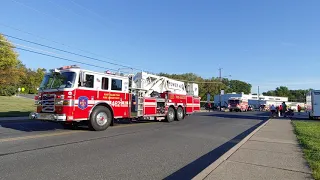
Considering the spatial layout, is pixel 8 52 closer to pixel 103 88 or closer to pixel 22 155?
pixel 103 88

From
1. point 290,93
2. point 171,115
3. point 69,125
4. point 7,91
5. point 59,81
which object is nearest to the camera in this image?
point 59,81

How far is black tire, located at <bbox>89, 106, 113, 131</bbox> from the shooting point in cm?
1303

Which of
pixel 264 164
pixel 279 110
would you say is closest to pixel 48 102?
pixel 264 164

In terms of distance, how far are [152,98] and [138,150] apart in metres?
9.16

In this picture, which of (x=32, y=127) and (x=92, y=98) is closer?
(x=92, y=98)

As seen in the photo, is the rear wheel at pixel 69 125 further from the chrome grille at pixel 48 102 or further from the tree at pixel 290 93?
the tree at pixel 290 93

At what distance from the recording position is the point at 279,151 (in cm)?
891

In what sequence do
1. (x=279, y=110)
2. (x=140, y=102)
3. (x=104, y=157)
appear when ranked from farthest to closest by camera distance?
(x=279, y=110) → (x=140, y=102) → (x=104, y=157)

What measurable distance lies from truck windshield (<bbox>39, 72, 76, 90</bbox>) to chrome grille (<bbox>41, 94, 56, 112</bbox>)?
0.45m

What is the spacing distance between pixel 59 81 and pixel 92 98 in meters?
1.58

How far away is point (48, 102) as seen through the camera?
12.6 meters

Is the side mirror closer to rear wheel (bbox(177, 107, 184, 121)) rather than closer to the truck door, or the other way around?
rear wheel (bbox(177, 107, 184, 121))

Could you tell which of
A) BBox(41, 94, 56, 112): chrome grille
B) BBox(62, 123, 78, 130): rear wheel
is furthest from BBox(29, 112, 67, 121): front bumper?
BBox(62, 123, 78, 130): rear wheel

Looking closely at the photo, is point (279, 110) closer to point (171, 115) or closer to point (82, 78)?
point (171, 115)
